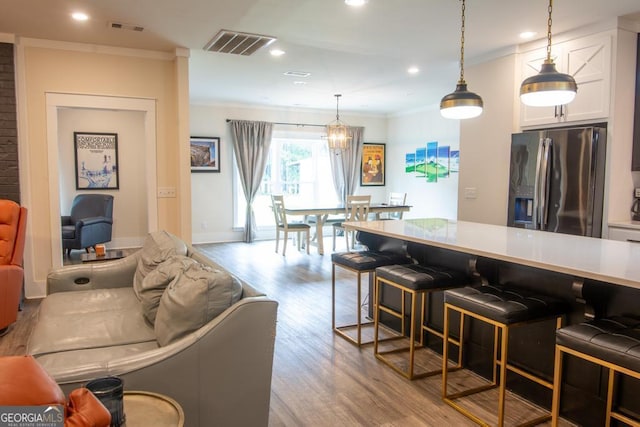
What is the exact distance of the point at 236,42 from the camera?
4500 millimetres

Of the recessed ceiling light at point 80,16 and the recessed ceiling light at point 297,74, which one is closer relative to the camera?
the recessed ceiling light at point 80,16

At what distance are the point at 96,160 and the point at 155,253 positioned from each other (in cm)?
544

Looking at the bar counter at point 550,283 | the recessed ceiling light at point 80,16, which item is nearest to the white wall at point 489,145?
the bar counter at point 550,283

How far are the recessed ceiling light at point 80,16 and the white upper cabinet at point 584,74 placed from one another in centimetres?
415

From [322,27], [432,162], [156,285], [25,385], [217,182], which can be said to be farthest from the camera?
[432,162]

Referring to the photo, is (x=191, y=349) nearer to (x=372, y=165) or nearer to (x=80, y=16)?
(x=80, y=16)

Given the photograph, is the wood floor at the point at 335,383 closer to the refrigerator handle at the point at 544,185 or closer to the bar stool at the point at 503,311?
the bar stool at the point at 503,311

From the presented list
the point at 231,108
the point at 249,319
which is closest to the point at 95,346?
the point at 249,319

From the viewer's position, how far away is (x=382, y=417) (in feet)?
8.02

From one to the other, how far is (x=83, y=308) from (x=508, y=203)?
3942mm

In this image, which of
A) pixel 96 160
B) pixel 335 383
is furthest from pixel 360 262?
pixel 96 160

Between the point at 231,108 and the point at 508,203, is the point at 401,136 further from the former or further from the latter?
the point at 508,203

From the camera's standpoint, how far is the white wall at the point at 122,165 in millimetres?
7422

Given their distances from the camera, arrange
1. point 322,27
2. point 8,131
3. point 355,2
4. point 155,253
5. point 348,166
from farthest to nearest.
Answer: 1. point 348,166
2. point 8,131
3. point 322,27
4. point 355,2
5. point 155,253
